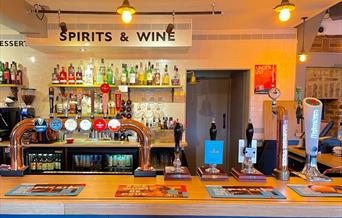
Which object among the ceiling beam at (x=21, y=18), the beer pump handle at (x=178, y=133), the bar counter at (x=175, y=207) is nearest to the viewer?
the bar counter at (x=175, y=207)

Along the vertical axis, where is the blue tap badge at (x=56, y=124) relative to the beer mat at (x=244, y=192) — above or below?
above

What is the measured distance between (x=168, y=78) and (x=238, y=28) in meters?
1.39

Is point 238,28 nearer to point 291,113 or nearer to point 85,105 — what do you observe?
point 291,113

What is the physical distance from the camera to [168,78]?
4418 mm

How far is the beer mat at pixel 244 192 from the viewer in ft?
4.91

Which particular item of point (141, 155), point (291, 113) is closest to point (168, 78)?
point (291, 113)

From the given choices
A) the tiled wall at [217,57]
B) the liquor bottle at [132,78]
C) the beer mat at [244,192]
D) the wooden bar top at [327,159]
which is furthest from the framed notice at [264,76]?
the beer mat at [244,192]

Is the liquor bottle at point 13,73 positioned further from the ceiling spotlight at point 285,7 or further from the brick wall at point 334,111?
the brick wall at point 334,111

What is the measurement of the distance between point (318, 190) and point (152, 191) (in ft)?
3.10

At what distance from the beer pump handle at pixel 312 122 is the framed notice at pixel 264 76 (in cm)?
278

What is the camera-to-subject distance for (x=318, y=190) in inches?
62.6

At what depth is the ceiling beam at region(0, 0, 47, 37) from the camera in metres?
2.97

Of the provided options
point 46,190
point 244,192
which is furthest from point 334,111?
point 46,190

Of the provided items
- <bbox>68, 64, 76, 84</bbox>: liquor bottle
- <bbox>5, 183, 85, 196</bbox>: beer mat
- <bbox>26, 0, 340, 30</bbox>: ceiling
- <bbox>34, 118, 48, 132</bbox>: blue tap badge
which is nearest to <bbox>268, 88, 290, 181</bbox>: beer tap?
<bbox>5, 183, 85, 196</bbox>: beer mat
